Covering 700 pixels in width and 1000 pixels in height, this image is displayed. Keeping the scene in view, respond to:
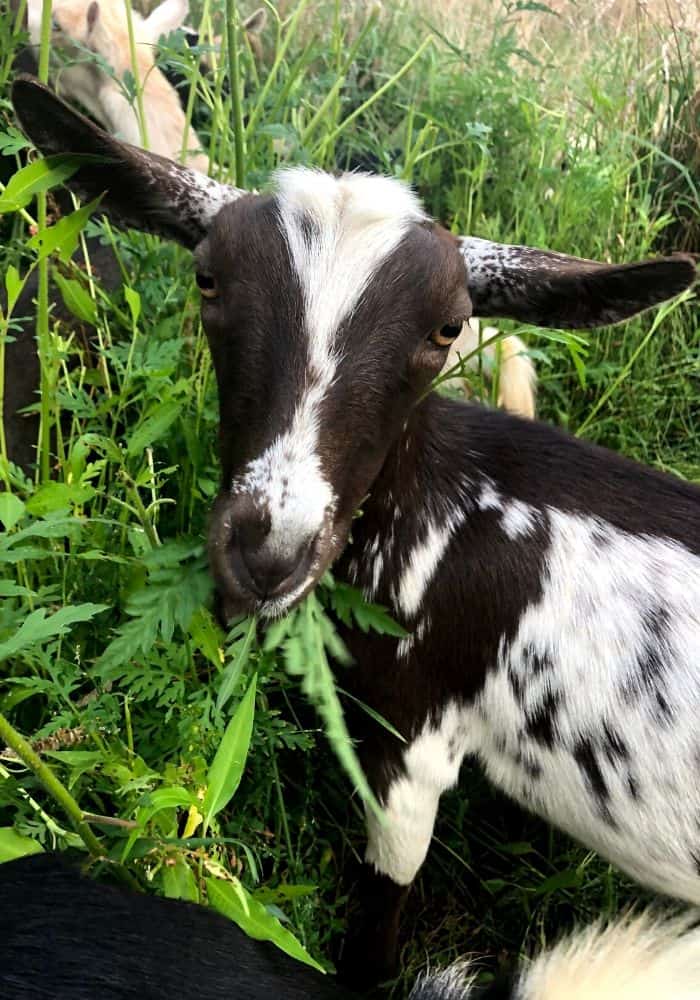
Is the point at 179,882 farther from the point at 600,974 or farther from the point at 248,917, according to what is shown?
the point at 600,974

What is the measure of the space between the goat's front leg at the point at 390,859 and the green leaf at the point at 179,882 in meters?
0.63

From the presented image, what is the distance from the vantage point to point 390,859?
2182mm

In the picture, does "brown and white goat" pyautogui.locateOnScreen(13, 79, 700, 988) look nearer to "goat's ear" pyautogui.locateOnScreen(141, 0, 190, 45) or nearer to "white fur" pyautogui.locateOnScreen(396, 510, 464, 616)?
"white fur" pyautogui.locateOnScreen(396, 510, 464, 616)

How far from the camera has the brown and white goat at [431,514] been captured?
158 centimetres

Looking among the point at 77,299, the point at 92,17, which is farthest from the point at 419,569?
the point at 92,17

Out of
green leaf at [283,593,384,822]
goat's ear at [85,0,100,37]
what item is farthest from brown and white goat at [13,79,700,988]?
goat's ear at [85,0,100,37]

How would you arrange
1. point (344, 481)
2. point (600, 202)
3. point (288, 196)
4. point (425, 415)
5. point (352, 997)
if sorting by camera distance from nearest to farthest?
point (352, 997) → point (344, 481) → point (288, 196) → point (425, 415) → point (600, 202)

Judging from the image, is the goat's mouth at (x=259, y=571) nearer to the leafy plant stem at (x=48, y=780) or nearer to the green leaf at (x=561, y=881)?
the leafy plant stem at (x=48, y=780)

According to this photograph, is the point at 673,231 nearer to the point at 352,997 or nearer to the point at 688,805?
the point at 688,805

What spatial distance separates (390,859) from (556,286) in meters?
1.42

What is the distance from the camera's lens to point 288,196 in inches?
68.6

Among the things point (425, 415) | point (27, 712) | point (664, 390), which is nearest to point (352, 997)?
point (27, 712)

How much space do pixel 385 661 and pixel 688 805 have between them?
0.73 meters

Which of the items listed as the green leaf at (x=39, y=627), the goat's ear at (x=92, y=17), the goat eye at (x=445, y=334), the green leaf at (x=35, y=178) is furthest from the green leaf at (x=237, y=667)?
the goat's ear at (x=92, y=17)
